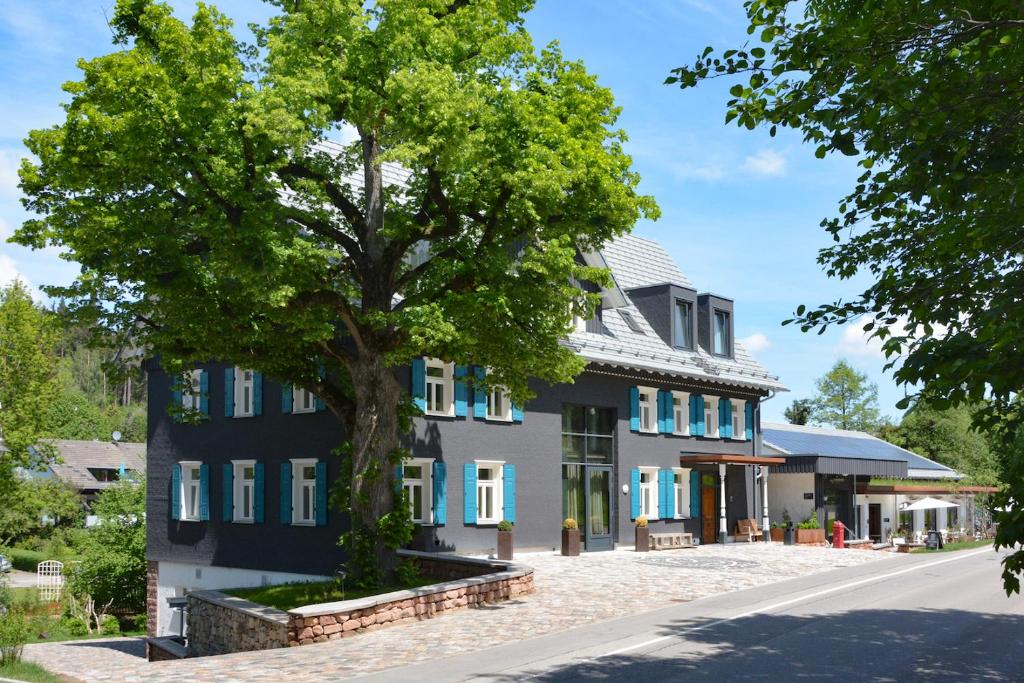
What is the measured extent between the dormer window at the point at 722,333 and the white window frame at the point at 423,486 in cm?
1463

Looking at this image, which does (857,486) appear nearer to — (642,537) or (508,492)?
(642,537)

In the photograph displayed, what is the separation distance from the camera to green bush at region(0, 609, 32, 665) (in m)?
13.3

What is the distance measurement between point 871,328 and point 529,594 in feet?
40.0

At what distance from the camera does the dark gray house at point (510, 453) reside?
24938mm

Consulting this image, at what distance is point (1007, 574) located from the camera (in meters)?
6.92

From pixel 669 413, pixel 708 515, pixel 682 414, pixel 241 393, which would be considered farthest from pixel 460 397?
pixel 708 515

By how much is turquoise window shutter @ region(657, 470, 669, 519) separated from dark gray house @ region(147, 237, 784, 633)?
0.05 metres

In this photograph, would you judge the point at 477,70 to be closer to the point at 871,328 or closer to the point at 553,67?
the point at 553,67

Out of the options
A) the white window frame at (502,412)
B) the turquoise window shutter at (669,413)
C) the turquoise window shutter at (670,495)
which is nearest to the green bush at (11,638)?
the white window frame at (502,412)

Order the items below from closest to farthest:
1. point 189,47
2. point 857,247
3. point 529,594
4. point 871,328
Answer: point 871,328 < point 857,247 < point 189,47 < point 529,594

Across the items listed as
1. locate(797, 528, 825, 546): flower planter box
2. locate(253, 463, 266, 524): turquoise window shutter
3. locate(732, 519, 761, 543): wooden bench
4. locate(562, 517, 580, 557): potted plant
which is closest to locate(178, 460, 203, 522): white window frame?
locate(253, 463, 266, 524): turquoise window shutter

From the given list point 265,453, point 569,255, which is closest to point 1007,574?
point 569,255

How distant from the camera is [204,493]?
28531 mm

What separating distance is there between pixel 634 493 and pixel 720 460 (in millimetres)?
3448
